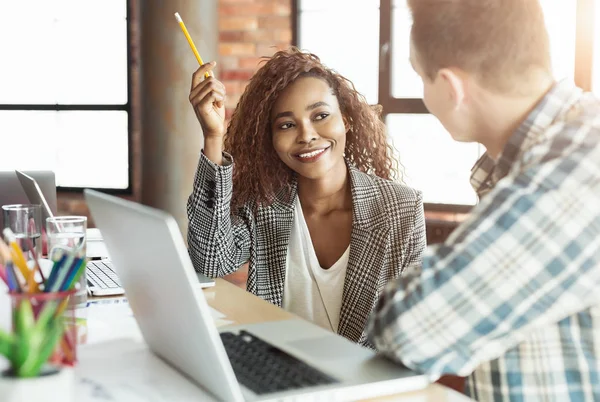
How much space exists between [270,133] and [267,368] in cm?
114

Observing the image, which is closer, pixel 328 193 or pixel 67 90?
pixel 328 193

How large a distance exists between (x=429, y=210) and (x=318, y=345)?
2.31 meters

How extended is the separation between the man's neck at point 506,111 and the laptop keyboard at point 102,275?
0.87m

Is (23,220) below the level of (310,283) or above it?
above

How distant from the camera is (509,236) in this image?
1.03m

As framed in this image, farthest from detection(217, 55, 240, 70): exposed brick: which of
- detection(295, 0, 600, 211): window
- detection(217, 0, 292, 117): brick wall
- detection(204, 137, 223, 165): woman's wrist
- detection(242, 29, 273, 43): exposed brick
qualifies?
detection(204, 137, 223, 165): woman's wrist

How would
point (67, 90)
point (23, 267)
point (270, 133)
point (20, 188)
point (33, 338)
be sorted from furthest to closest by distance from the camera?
point (67, 90) → point (20, 188) → point (270, 133) → point (23, 267) → point (33, 338)

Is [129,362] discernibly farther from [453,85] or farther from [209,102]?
[209,102]

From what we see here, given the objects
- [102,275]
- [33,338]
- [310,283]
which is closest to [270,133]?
[310,283]

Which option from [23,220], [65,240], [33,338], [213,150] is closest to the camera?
[33,338]

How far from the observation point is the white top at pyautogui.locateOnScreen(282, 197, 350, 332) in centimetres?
197

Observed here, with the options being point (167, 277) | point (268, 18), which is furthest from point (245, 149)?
point (268, 18)

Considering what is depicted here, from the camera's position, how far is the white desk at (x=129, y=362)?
1.05 meters

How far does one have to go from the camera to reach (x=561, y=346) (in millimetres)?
1142
